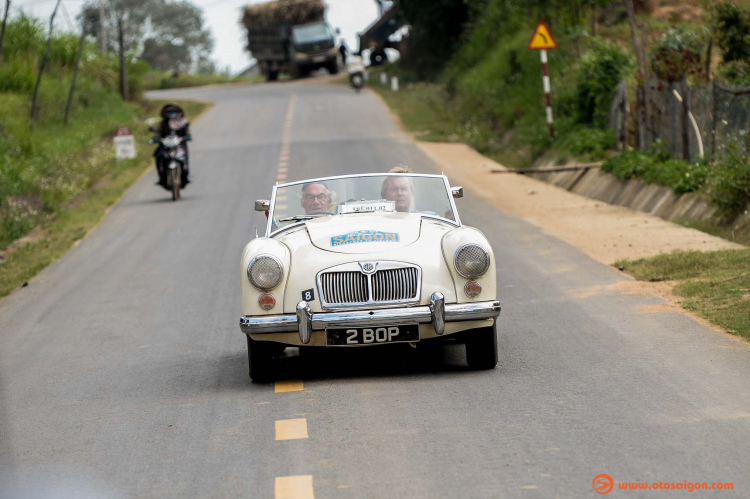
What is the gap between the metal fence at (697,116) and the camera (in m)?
14.7

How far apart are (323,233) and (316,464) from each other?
2.48 meters

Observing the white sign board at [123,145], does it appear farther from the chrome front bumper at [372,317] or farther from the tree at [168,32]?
the tree at [168,32]

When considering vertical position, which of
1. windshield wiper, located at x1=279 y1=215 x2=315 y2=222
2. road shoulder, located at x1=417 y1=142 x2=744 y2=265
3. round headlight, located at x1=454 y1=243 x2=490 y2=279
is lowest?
road shoulder, located at x1=417 y1=142 x2=744 y2=265

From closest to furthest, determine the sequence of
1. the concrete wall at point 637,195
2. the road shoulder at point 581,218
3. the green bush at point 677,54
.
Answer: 1. the road shoulder at point 581,218
2. the concrete wall at point 637,195
3. the green bush at point 677,54

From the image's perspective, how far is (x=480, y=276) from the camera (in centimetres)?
702

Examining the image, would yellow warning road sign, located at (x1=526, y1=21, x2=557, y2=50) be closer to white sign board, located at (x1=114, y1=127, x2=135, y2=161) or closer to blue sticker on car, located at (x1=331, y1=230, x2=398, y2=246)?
white sign board, located at (x1=114, y1=127, x2=135, y2=161)

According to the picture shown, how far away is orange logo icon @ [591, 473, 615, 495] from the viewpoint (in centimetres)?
459

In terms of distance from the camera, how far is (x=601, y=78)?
22203mm

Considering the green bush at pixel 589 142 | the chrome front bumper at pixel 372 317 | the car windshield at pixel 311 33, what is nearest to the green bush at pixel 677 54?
the green bush at pixel 589 142

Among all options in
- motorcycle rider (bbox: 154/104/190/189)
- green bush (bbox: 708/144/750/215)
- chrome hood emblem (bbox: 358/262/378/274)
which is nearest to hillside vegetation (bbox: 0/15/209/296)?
motorcycle rider (bbox: 154/104/190/189)

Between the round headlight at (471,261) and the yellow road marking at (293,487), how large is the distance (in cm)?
234

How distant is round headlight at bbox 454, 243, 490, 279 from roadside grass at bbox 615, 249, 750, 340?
214 cm

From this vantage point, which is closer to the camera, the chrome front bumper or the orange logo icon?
the orange logo icon

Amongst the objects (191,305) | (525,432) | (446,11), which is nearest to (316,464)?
(525,432)
